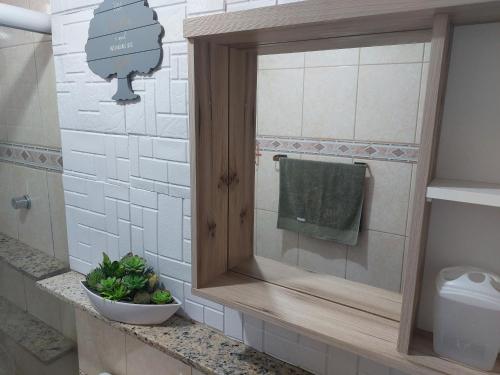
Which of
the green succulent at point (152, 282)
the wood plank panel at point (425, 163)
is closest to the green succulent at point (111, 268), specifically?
the green succulent at point (152, 282)

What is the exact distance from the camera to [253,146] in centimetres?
99

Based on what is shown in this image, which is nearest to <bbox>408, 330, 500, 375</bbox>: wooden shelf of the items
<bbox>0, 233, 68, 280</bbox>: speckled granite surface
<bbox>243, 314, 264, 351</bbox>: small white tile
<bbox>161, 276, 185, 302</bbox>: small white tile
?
<bbox>243, 314, 264, 351</bbox>: small white tile

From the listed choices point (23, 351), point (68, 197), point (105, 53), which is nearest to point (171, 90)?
point (105, 53)

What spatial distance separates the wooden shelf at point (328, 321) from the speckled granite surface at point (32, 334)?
1.20 meters

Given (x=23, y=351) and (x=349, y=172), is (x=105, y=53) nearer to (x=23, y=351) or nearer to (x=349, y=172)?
(x=349, y=172)

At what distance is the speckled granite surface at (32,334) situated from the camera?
Answer: 1.75m

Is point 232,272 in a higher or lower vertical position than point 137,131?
lower

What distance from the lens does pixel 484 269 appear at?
71 cm

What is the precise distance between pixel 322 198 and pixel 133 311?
65 cm

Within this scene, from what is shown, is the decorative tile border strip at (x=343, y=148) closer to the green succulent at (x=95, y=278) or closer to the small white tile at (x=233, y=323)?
the small white tile at (x=233, y=323)

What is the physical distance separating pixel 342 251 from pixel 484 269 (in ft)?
0.95

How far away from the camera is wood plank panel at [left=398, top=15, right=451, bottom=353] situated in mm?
581

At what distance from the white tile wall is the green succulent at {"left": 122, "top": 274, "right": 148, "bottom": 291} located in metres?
0.08

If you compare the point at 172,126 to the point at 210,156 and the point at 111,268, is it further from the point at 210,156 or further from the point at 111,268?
the point at 111,268
